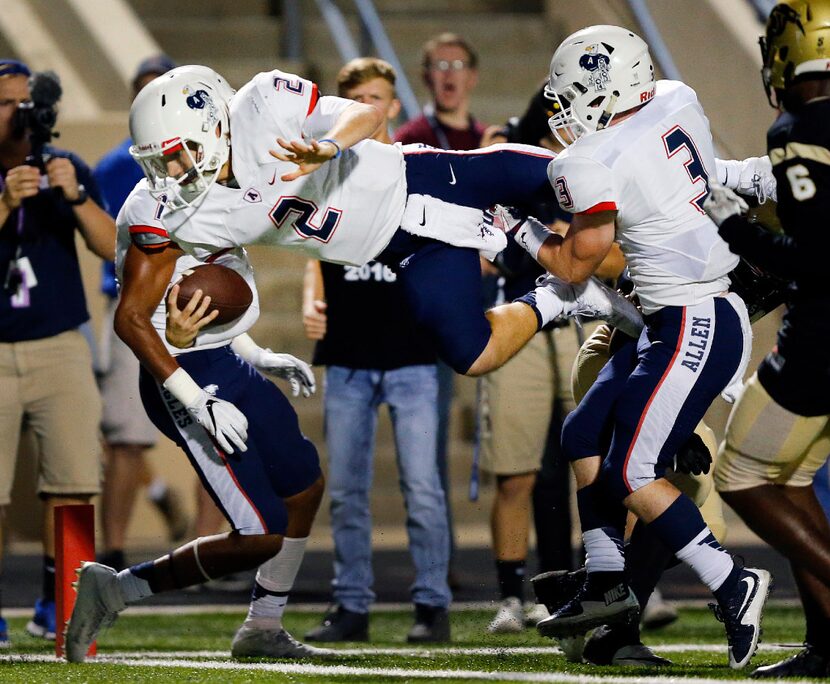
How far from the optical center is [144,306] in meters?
4.82

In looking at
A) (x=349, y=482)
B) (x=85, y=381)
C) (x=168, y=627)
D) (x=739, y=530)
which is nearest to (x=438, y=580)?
(x=349, y=482)

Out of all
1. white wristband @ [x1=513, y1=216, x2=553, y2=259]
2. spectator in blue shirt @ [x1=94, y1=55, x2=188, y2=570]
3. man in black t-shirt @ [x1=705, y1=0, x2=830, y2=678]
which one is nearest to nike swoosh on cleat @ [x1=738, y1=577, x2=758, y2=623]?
man in black t-shirt @ [x1=705, y1=0, x2=830, y2=678]

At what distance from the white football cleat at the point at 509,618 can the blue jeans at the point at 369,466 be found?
27cm

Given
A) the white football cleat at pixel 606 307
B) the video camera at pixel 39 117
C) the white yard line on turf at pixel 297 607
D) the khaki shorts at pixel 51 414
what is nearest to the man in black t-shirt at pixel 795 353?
the white football cleat at pixel 606 307

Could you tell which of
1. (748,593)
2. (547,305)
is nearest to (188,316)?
(547,305)

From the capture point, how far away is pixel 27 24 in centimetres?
956

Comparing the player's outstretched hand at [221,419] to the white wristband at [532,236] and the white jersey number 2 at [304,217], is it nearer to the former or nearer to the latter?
the white jersey number 2 at [304,217]

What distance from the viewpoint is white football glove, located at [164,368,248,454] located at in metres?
4.81

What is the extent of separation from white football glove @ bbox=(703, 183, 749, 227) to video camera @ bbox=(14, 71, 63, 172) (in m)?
2.70

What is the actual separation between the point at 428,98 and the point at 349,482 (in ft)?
16.1

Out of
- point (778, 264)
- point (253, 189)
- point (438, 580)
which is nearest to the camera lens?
point (778, 264)

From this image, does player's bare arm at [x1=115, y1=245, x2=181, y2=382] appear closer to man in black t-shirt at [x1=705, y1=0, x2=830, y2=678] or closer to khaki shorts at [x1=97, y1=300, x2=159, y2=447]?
man in black t-shirt at [x1=705, y1=0, x2=830, y2=678]

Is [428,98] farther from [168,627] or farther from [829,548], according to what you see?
[829,548]

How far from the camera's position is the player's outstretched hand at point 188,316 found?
481 cm
